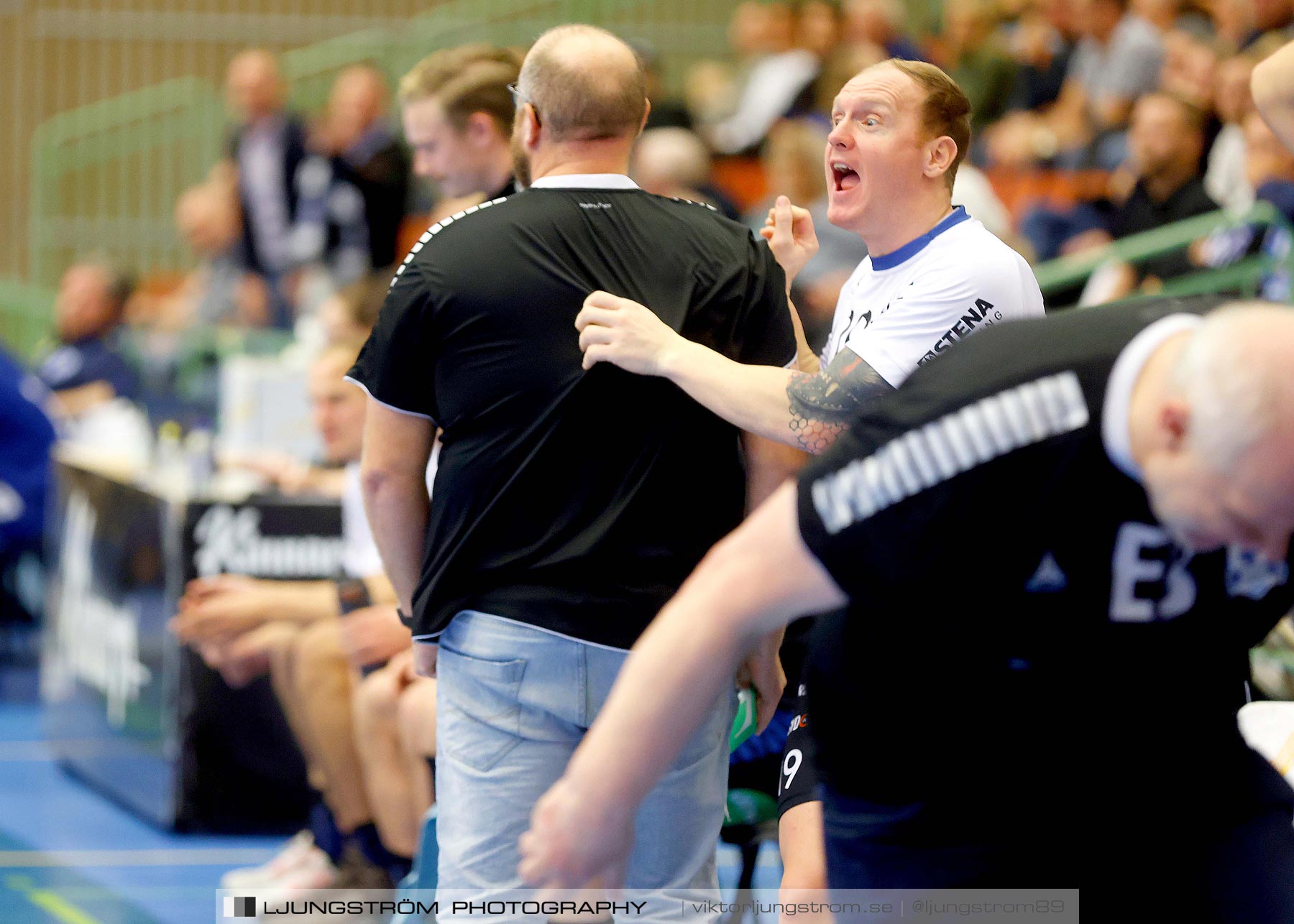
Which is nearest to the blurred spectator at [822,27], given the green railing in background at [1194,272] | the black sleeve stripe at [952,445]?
the green railing in background at [1194,272]

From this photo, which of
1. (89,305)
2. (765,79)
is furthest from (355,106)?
(765,79)

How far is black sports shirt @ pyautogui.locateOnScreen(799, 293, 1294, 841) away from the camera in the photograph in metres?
1.80

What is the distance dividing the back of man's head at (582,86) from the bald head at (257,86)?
352 inches

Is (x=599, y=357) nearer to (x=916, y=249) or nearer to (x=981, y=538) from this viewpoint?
(x=916, y=249)

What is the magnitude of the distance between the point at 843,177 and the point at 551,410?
75 centimetres

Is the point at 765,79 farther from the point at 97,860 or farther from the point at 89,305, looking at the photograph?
the point at 97,860

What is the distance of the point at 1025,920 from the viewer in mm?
2098

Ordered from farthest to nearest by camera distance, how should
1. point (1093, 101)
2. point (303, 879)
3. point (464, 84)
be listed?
point (1093, 101), point (303, 879), point (464, 84)

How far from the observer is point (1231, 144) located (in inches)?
291

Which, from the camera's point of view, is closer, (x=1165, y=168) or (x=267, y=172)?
(x=1165, y=168)

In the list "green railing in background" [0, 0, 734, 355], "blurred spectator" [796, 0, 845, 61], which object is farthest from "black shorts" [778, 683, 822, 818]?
"green railing in background" [0, 0, 734, 355]

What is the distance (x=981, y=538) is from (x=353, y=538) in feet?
10.7

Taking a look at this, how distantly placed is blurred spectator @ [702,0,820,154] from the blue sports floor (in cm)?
617

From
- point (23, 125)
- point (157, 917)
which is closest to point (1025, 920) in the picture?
point (157, 917)
